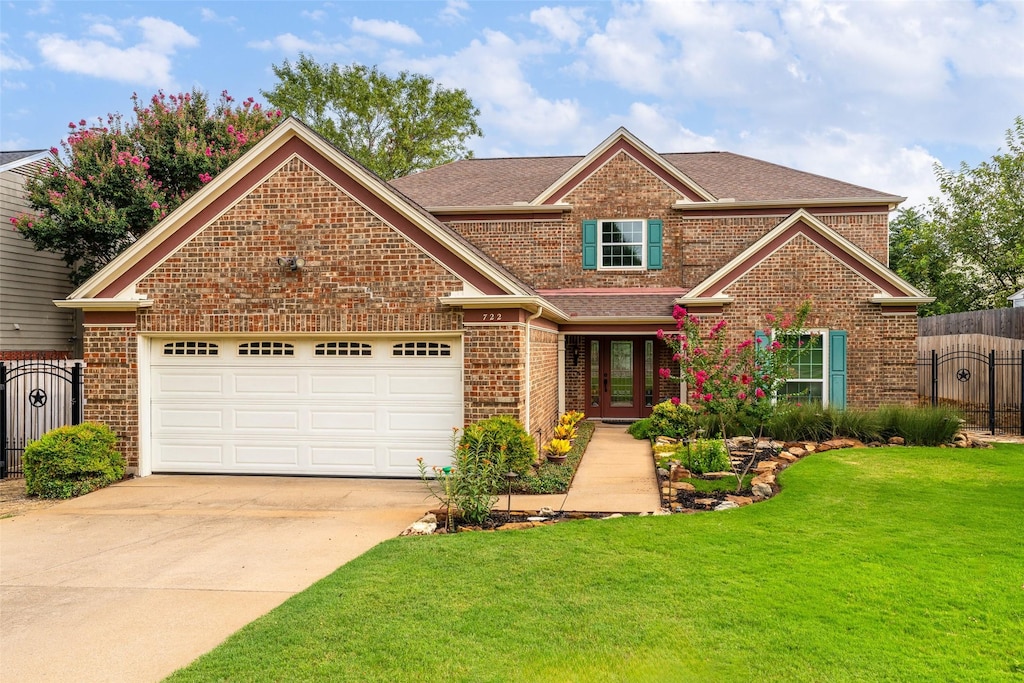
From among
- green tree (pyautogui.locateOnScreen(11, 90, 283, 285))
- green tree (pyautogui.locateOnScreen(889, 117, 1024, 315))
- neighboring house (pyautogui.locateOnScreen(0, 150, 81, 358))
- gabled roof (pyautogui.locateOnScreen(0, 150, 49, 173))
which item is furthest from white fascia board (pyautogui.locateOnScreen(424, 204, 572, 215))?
green tree (pyautogui.locateOnScreen(889, 117, 1024, 315))

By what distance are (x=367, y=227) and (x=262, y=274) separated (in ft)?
6.81

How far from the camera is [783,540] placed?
694 centimetres

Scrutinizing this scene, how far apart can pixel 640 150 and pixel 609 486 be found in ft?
38.5

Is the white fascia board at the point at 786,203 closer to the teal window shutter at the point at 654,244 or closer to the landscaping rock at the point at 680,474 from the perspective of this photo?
the teal window shutter at the point at 654,244

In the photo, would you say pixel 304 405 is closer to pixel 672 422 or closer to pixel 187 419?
pixel 187 419

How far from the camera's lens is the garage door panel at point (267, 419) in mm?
11203

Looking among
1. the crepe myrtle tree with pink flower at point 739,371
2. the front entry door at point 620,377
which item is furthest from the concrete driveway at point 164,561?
the front entry door at point 620,377

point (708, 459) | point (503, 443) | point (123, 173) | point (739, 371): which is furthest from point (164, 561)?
point (123, 173)

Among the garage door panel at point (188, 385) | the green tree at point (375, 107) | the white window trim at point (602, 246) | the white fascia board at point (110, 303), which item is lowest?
the garage door panel at point (188, 385)

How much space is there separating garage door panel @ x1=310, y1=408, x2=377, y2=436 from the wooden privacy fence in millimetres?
13557

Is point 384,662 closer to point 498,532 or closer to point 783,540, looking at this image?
point 498,532

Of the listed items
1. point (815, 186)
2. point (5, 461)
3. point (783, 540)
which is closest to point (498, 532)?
point (783, 540)

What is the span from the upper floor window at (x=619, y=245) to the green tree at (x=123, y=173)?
11.9 m

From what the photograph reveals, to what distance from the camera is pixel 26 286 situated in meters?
18.1
